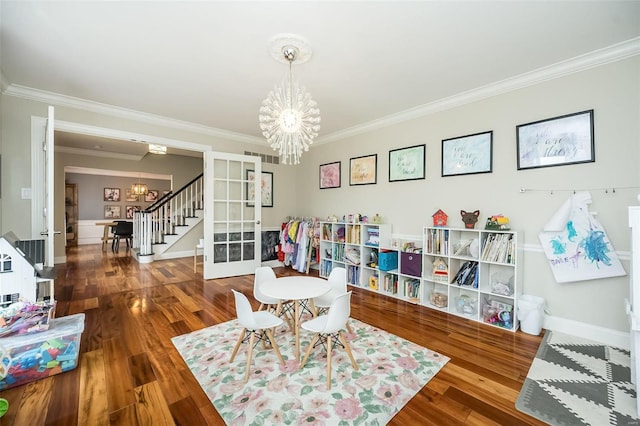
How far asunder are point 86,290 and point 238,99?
368 centimetres

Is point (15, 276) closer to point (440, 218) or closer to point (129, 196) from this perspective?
point (440, 218)

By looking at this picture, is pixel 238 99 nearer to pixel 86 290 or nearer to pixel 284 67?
pixel 284 67

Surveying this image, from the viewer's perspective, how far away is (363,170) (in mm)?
4633

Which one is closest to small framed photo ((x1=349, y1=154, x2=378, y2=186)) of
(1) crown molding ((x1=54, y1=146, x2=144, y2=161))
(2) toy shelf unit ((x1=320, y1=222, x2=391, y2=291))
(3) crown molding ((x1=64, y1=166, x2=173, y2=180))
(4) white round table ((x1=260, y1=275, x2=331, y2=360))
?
(2) toy shelf unit ((x1=320, y1=222, x2=391, y2=291))

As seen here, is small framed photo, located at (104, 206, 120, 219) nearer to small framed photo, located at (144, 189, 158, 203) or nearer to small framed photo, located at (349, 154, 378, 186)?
small framed photo, located at (144, 189, 158, 203)

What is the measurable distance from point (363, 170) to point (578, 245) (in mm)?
2912

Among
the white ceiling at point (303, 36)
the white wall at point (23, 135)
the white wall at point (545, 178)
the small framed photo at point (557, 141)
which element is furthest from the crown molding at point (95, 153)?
the small framed photo at point (557, 141)

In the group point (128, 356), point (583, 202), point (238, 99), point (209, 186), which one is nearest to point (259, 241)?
point (209, 186)

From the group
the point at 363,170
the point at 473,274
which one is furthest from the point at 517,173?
the point at 363,170

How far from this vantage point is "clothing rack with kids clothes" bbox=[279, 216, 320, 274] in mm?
5078

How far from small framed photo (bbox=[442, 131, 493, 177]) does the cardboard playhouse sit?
14.1ft

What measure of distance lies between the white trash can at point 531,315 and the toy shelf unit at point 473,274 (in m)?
0.07

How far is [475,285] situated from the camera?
3098mm

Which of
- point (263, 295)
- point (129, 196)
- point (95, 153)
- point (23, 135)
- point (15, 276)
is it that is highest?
point (95, 153)
